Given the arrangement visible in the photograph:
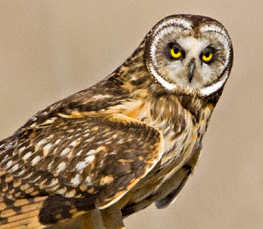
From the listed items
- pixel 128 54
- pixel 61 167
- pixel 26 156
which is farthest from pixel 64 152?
pixel 128 54

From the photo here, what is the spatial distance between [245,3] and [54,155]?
119 inches

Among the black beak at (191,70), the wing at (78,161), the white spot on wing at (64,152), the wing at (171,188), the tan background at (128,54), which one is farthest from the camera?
the tan background at (128,54)

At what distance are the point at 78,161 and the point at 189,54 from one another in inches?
28.3

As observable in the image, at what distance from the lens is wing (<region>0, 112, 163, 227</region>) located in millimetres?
5594

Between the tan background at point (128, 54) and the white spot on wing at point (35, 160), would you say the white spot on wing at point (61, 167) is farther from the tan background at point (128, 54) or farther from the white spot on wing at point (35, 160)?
the tan background at point (128, 54)

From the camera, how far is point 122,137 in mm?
5699

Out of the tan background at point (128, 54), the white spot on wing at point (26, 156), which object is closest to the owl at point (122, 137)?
the white spot on wing at point (26, 156)

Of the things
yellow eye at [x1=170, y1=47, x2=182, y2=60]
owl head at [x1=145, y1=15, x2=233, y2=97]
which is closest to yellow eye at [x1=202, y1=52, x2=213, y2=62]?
owl head at [x1=145, y1=15, x2=233, y2=97]

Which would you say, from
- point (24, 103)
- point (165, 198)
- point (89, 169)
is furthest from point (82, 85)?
point (89, 169)

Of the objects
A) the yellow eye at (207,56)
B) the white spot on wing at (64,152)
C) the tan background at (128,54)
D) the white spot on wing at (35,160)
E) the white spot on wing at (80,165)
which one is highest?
the tan background at (128,54)

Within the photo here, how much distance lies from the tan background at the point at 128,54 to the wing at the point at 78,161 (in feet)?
6.91

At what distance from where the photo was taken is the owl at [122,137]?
5.62 metres

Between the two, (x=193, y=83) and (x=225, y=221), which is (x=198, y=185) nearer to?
(x=225, y=221)

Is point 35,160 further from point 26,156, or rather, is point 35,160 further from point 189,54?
point 189,54
